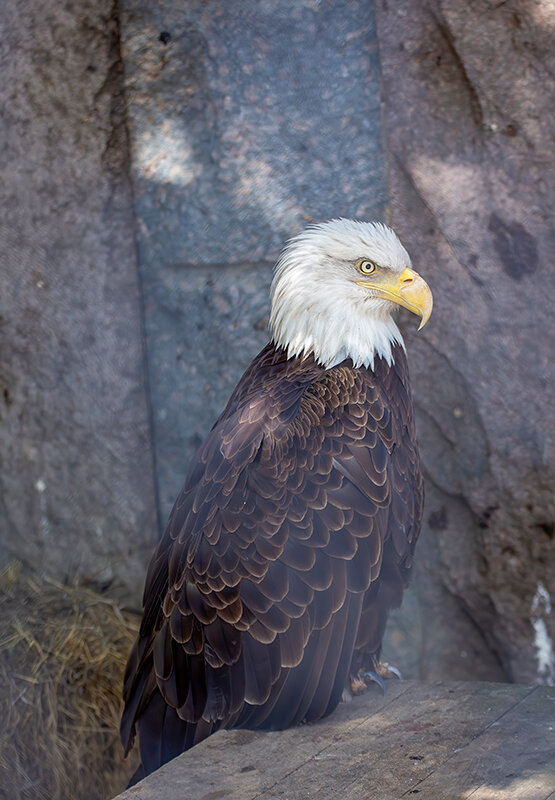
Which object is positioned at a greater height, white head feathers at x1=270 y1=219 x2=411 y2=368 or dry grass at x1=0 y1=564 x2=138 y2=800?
white head feathers at x1=270 y1=219 x2=411 y2=368

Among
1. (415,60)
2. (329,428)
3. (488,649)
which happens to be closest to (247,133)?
(415,60)

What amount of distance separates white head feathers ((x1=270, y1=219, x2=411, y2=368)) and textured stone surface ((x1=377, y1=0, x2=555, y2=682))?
21.8 inches

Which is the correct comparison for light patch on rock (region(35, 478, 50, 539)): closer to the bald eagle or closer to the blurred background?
the blurred background

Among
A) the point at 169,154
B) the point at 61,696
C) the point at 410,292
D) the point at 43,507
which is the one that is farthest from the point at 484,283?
the point at 61,696

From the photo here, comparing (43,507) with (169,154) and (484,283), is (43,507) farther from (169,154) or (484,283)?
(484,283)

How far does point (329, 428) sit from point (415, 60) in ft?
4.44

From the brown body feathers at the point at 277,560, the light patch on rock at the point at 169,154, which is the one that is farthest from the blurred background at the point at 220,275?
the brown body feathers at the point at 277,560

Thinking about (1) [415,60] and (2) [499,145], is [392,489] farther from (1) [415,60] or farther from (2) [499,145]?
(1) [415,60]

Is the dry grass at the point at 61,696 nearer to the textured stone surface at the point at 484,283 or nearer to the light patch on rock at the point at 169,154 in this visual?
the textured stone surface at the point at 484,283

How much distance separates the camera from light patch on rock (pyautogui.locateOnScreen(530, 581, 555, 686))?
10.3 ft

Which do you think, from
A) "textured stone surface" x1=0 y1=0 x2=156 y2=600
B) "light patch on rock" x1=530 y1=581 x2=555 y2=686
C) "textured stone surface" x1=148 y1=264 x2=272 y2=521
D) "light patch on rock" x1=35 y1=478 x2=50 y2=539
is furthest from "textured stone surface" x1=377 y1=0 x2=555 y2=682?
"light patch on rock" x1=35 y1=478 x2=50 y2=539

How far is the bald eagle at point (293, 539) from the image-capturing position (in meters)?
2.24

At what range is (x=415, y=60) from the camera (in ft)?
9.77

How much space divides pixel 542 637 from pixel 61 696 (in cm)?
161
